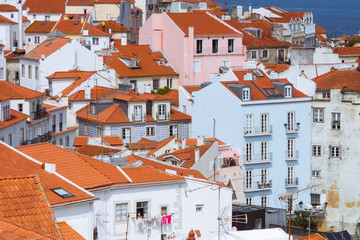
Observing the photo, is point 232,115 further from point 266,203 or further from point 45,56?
point 45,56

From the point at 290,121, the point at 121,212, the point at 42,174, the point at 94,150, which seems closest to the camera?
the point at 42,174

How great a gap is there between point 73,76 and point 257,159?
15926 millimetres

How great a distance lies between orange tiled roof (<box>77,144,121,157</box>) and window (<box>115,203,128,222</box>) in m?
12.0

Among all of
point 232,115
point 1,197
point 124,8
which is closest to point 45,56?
point 232,115

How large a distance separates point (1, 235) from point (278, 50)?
64.8 metres

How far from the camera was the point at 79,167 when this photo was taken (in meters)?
31.1

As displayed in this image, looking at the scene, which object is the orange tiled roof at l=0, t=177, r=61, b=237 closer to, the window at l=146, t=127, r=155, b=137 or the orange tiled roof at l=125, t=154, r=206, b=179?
the orange tiled roof at l=125, t=154, r=206, b=179

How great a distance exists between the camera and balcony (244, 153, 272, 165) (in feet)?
176

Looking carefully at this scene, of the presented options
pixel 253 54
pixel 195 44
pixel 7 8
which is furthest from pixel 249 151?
pixel 7 8

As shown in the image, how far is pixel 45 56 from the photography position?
69062 millimetres

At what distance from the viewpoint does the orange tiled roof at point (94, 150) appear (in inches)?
1775

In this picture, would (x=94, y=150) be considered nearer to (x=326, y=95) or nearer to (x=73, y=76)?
(x=326, y=95)

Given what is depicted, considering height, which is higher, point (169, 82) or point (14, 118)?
point (169, 82)

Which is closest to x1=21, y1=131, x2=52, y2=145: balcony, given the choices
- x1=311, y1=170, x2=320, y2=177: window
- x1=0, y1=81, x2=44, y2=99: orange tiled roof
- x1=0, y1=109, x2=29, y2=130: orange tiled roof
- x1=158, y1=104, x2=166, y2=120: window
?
x1=0, y1=109, x2=29, y2=130: orange tiled roof
